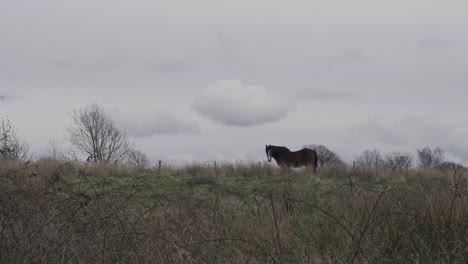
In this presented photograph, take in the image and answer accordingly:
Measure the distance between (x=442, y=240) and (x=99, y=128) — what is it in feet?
153

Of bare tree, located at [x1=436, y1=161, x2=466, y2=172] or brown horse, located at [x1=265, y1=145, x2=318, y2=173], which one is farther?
brown horse, located at [x1=265, y1=145, x2=318, y2=173]

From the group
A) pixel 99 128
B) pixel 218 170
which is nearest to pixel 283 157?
pixel 218 170

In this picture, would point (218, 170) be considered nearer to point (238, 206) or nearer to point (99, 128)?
point (238, 206)

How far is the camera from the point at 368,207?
6.95 meters

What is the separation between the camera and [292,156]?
77.6ft

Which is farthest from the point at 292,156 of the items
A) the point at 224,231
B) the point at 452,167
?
the point at 224,231

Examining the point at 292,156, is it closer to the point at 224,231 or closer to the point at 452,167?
the point at 452,167

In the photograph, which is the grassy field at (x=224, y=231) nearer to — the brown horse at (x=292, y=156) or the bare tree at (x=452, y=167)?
the bare tree at (x=452, y=167)

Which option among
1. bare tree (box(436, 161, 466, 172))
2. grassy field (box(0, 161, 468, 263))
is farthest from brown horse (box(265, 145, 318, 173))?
grassy field (box(0, 161, 468, 263))

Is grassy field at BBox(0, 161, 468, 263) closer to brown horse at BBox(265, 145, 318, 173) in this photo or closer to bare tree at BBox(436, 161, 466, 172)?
bare tree at BBox(436, 161, 466, 172)

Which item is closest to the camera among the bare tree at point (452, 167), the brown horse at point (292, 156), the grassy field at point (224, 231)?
the grassy field at point (224, 231)

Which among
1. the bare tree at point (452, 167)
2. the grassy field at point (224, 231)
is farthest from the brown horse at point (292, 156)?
the grassy field at point (224, 231)

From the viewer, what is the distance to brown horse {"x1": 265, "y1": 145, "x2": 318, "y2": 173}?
23.2 meters

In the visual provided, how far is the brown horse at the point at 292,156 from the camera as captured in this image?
23.2m
